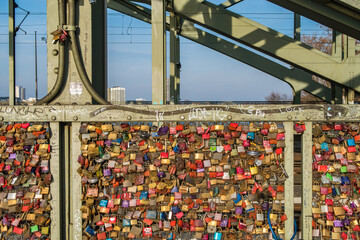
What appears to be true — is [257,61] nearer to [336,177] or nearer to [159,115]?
[336,177]

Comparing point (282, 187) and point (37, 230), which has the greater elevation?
point (282, 187)

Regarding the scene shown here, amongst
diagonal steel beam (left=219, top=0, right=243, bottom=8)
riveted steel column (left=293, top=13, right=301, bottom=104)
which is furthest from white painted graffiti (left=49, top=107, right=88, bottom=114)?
riveted steel column (left=293, top=13, right=301, bottom=104)

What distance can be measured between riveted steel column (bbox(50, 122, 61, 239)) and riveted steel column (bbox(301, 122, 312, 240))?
9.18 ft

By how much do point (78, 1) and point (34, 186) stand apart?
2.35m

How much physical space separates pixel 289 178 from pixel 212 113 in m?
1.15

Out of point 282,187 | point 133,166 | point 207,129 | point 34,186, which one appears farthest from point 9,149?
point 282,187

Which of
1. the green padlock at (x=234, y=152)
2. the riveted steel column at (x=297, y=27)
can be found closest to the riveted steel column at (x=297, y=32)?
the riveted steel column at (x=297, y=27)

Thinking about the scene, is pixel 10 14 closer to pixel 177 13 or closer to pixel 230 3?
pixel 177 13

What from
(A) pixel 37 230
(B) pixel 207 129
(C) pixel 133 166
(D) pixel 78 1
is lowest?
(A) pixel 37 230

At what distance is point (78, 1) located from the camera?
4.09 m

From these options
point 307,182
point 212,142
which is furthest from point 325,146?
point 212,142

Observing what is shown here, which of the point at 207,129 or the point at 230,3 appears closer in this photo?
the point at 207,129

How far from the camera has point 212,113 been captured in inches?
141

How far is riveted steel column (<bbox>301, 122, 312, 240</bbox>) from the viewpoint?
11.8 ft
